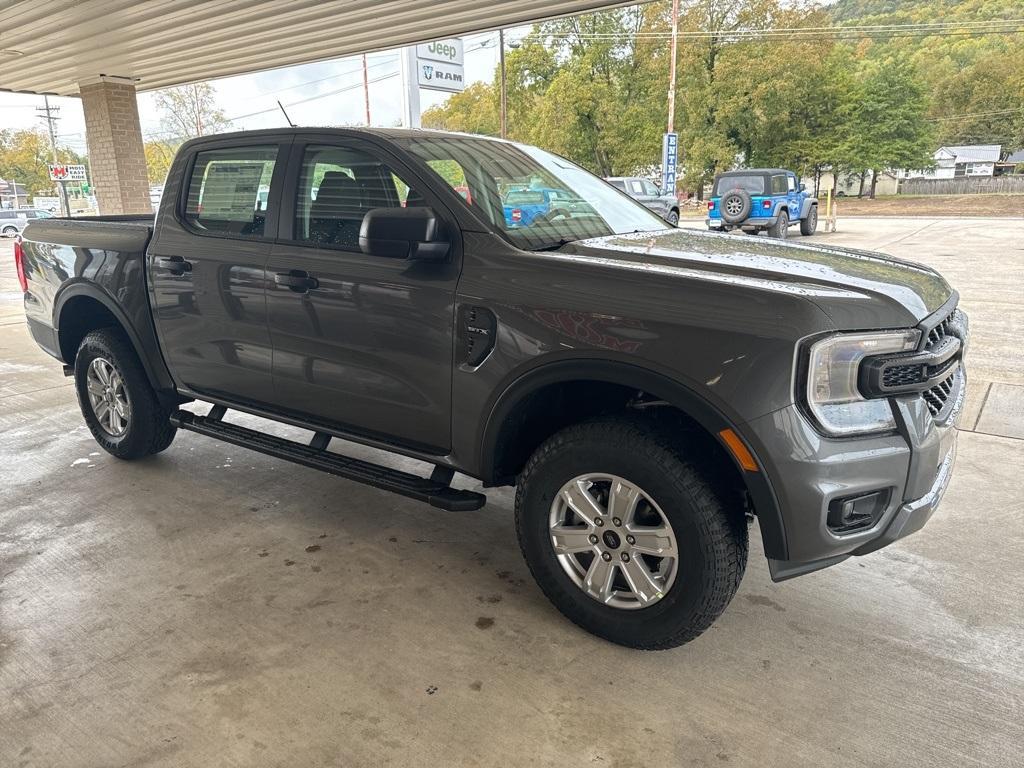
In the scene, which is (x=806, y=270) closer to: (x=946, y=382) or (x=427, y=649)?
(x=946, y=382)

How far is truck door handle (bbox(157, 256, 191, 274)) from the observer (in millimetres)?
3695

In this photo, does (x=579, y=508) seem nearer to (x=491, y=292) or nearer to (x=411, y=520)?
(x=491, y=292)

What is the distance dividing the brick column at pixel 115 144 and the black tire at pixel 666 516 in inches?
462

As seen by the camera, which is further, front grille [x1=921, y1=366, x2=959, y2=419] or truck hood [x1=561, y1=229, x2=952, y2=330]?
front grille [x1=921, y1=366, x2=959, y2=419]

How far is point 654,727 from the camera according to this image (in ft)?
7.38

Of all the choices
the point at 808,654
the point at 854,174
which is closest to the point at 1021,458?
the point at 808,654

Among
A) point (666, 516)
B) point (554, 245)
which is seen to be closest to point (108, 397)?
point (554, 245)

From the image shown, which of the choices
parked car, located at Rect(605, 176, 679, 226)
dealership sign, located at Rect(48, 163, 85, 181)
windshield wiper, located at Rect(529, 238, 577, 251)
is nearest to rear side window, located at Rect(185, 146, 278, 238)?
windshield wiper, located at Rect(529, 238, 577, 251)

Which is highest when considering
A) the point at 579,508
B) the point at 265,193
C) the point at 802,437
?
the point at 265,193

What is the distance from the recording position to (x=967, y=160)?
65.9 metres

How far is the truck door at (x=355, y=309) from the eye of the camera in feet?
9.39

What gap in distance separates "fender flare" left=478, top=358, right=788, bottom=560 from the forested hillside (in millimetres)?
39281

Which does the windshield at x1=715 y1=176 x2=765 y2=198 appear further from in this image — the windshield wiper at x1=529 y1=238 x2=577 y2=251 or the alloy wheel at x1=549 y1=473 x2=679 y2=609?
the alloy wheel at x1=549 y1=473 x2=679 y2=609

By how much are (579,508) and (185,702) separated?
144cm
